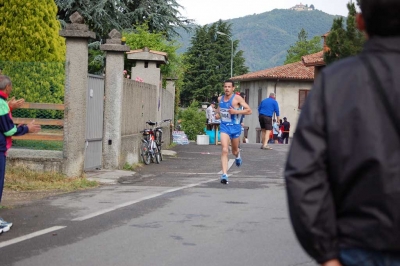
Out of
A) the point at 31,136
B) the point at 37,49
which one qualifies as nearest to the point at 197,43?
the point at 37,49

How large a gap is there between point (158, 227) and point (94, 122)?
757 centimetres

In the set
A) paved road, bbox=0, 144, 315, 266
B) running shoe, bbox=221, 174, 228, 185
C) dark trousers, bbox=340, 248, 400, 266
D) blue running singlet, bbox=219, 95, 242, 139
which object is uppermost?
blue running singlet, bbox=219, 95, 242, 139

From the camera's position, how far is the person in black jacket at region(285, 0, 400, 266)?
2.89 m

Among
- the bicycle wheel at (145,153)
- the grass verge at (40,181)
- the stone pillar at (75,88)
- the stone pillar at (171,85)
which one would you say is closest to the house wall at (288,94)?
the stone pillar at (171,85)

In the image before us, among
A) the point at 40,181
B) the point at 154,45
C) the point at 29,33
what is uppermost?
the point at 154,45

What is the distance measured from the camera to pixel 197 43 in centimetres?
10562

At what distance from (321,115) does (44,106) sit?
1219 centimetres

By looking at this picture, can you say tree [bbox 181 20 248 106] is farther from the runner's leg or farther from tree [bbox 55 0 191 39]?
the runner's leg

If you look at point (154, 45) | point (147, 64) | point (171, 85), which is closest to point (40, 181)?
point (147, 64)

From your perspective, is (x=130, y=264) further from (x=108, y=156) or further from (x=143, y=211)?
(x=108, y=156)

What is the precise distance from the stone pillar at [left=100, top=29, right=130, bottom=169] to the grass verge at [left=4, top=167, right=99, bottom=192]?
2.65 metres

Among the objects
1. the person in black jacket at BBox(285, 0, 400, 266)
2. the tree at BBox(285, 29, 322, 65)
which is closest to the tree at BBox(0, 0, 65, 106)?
the person in black jacket at BBox(285, 0, 400, 266)

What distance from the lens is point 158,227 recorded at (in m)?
9.20

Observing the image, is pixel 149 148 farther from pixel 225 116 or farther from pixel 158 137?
pixel 225 116
